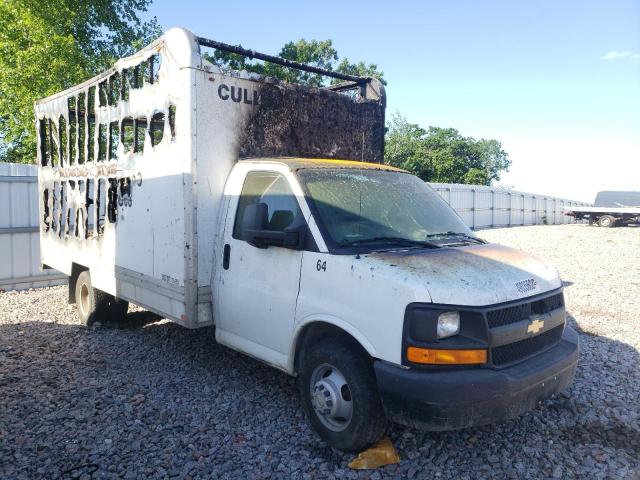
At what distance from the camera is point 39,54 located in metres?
16.9

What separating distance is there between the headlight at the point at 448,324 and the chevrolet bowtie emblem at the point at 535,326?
609 mm

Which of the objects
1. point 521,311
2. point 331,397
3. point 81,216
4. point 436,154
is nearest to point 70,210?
point 81,216

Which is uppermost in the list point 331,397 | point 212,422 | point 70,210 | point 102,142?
point 102,142

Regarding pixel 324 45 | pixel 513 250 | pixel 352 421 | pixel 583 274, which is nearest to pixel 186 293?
pixel 352 421

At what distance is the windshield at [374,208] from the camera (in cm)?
377

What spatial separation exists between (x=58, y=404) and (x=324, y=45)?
99.1ft

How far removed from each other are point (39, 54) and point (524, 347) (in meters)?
18.7

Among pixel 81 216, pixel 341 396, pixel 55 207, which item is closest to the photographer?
pixel 341 396

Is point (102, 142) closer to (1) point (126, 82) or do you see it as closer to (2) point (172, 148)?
(1) point (126, 82)

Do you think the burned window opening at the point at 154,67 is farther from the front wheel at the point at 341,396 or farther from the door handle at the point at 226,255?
the front wheel at the point at 341,396

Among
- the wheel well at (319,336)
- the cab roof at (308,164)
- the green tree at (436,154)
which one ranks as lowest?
the wheel well at (319,336)

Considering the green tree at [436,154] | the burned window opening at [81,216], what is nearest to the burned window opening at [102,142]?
the burned window opening at [81,216]

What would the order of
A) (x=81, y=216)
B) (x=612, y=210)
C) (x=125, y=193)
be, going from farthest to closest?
(x=612, y=210)
(x=81, y=216)
(x=125, y=193)

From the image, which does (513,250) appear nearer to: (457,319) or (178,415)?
(457,319)
